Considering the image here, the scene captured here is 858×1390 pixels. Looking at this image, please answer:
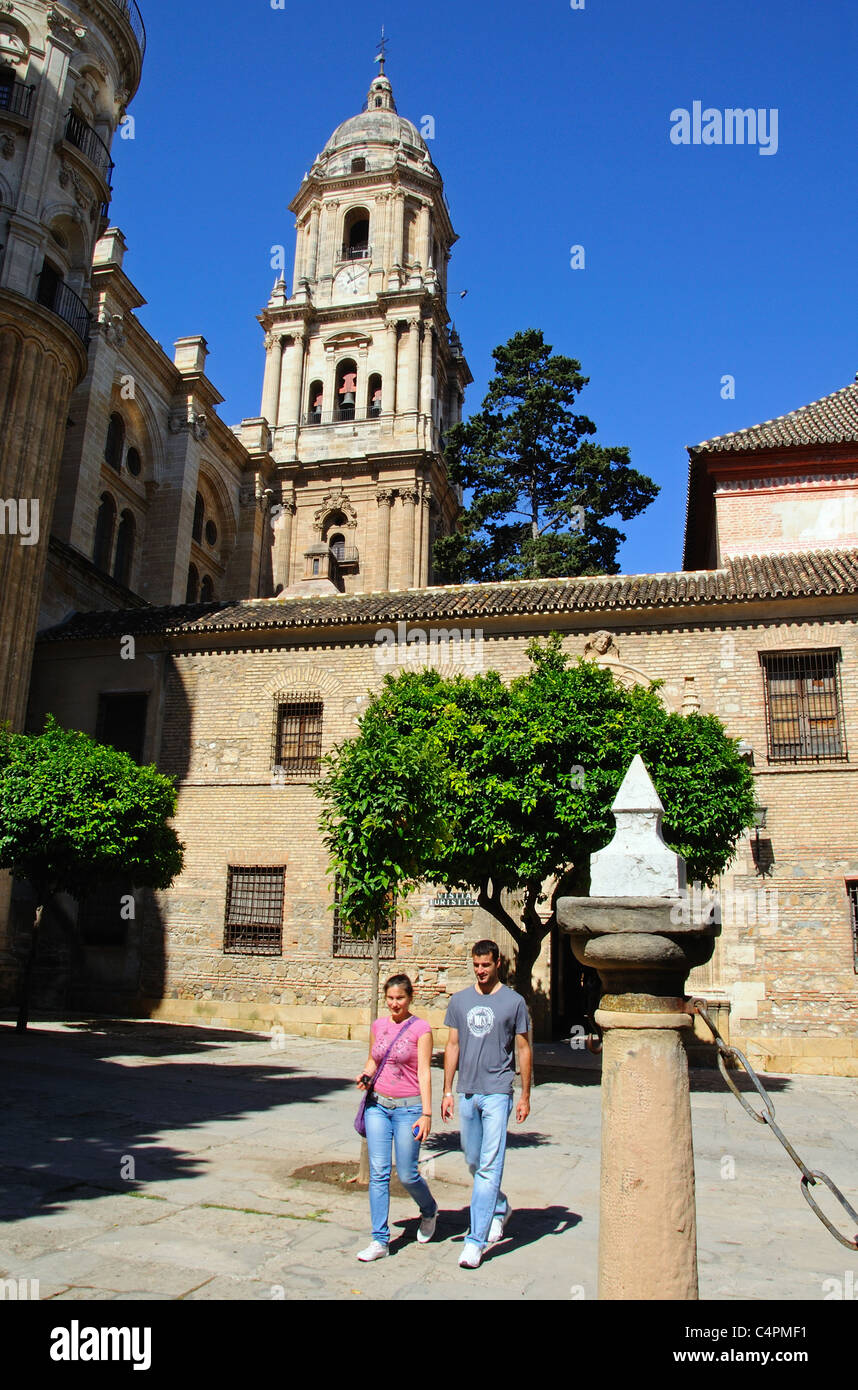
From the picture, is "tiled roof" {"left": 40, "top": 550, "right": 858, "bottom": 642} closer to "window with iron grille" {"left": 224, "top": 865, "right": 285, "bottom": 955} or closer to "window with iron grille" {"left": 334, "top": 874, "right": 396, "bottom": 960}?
"window with iron grille" {"left": 224, "top": 865, "right": 285, "bottom": 955}

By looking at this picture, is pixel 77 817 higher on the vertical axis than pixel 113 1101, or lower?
higher

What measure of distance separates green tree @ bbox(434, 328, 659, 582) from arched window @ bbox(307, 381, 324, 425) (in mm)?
8418

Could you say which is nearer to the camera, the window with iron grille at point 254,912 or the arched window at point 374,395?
the window with iron grille at point 254,912

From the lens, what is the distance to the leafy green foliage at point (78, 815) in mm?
13734

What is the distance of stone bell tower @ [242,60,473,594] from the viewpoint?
36.4m

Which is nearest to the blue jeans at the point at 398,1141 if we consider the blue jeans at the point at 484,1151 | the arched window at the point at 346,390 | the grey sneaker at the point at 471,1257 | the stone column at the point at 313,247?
the blue jeans at the point at 484,1151

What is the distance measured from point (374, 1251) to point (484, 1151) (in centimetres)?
74

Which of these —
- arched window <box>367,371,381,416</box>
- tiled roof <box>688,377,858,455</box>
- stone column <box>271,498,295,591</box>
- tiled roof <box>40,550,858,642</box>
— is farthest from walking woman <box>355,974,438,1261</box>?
arched window <box>367,371,381,416</box>

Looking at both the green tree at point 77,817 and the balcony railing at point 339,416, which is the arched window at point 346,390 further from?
the green tree at point 77,817

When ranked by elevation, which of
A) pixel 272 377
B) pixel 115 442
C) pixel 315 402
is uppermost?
pixel 272 377

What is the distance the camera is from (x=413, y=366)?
38250mm

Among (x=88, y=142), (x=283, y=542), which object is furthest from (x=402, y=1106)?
(x=283, y=542)

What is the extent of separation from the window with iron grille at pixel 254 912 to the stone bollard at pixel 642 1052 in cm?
1466

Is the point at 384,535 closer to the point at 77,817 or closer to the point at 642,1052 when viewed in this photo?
the point at 77,817
